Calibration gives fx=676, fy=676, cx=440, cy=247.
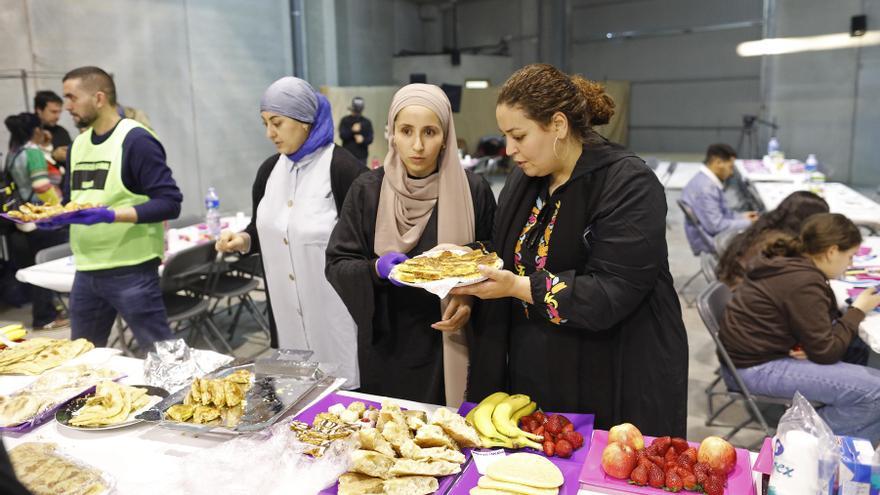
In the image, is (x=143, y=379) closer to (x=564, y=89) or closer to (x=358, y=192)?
(x=358, y=192)

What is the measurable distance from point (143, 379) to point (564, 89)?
4.95 feet

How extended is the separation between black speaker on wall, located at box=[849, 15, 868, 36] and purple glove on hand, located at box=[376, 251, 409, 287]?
11130 mm

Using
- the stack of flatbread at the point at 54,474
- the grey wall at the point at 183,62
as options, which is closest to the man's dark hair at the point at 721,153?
the stack of flatbread at the point at 54,474

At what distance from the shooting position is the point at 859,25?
10.4 m

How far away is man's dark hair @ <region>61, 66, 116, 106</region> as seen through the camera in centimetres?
297

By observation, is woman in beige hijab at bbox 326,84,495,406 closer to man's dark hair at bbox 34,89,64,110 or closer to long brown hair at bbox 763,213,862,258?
long brown hair at bbox 763,213,862,258

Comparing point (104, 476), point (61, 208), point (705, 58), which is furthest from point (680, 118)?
point (104, 476)

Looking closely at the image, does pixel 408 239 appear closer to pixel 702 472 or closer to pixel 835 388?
Answer: pixel 702 472

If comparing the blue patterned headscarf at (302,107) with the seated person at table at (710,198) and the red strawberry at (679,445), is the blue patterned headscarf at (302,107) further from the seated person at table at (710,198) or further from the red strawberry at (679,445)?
the seated person at table at (710,198)

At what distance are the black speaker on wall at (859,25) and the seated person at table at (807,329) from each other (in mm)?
9415

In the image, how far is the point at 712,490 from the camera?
1.35 meters

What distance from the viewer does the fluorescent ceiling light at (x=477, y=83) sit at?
15.3 m

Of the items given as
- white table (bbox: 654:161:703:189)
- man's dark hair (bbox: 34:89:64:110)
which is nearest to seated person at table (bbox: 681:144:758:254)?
man's dark hair (bbox: 34:89:64:110)

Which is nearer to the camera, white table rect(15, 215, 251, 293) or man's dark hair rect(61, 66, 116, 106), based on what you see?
man's dark hair rect(61, 66, 116, 106)
